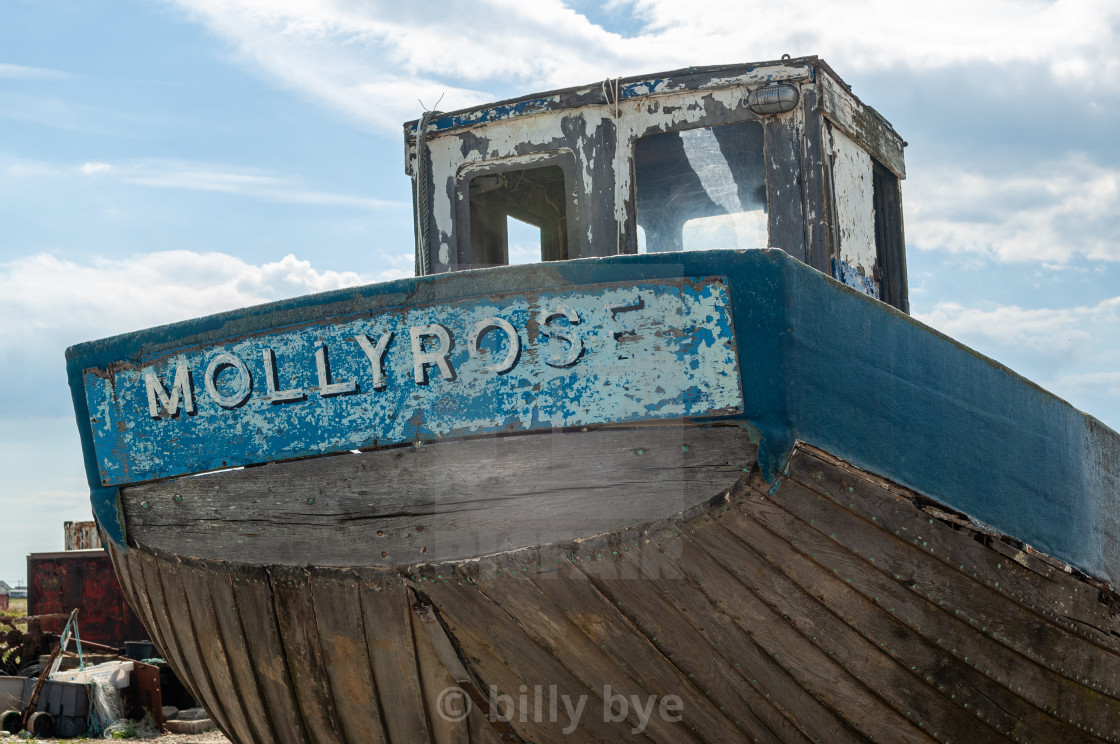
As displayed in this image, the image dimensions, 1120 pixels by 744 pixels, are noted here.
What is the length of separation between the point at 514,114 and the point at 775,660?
240cm

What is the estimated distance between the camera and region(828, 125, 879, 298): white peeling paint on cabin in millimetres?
3740

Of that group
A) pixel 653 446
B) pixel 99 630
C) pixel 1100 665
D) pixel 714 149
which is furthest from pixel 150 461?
pixel 99 630

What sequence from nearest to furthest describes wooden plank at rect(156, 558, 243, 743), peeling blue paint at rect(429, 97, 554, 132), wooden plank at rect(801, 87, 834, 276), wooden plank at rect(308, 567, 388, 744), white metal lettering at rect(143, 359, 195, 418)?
wooden plank at rect(308, 567, 388, 744)
white metal lettering at rect(143, 359, 195, 418)
wooden plank at rect(156, 558, 243, 743)
wooden plank at rect(801, 87, 834, 276)
peeling blue paint at rect(429, 97, 554, 132)

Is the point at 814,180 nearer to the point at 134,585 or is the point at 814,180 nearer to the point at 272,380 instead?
the point at 272,380

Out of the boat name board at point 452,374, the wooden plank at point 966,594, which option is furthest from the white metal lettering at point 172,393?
the wooden plank at point 966,594

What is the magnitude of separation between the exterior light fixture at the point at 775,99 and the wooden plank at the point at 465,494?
1745 mm

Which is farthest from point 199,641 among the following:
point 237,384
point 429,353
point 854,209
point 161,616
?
point 854,209

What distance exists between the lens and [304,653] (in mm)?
2941

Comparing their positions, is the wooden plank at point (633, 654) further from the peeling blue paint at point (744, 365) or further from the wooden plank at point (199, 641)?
the wooden plank at point (199, 641)

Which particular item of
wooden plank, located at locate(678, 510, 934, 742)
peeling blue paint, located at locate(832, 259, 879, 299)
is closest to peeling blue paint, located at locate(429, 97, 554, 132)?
peeling blue paint, located at locate(832, 259, 879, 299)

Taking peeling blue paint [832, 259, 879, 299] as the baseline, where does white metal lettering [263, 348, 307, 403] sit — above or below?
below

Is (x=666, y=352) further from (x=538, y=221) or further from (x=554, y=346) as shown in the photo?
(x=538, y=221)

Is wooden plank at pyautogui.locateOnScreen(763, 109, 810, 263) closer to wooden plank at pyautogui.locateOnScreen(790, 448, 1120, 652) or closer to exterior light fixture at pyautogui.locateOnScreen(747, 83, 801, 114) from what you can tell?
exterior light fixture at pyautogui.locateOnScreen(747, 83, 801, 114)

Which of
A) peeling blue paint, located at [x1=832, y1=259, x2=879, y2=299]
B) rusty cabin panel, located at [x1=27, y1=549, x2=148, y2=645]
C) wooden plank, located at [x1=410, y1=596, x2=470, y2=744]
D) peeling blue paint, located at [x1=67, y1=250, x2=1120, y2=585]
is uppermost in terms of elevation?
peeling blue paint, located at [x1=832, y1=259, x2=879, y2=299]
